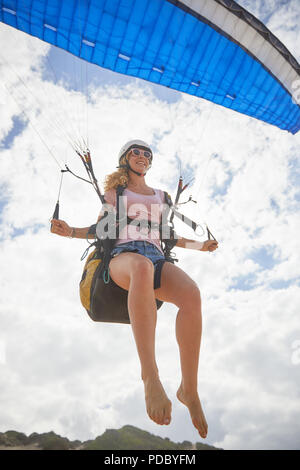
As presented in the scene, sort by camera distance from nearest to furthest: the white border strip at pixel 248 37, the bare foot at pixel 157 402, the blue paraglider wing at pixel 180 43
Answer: the bare foot at pixel 157 402 < the white border strip at pixel 248 37 < the blue paraglider wing at pixel 180 43

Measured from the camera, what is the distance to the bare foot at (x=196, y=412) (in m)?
2.44

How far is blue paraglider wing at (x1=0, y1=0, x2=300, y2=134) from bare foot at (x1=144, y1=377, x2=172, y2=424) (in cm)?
473

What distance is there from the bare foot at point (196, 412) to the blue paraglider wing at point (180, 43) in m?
4.71

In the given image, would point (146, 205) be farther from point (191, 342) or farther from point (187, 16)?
point (187, 16)

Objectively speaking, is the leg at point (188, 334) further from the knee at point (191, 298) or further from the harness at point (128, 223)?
the harness at point (128, 223)

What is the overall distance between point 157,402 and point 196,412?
23.1 inches

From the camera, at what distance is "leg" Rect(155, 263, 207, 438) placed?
2516 mm

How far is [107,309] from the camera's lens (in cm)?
302

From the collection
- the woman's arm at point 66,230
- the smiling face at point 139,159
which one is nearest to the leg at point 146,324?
the woman's arm at point 66,230

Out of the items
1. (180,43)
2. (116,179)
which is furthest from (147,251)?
(180,43)

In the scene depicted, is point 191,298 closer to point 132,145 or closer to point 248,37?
point 132,145

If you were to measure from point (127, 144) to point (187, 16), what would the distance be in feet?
7.44

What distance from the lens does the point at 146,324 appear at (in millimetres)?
2371
